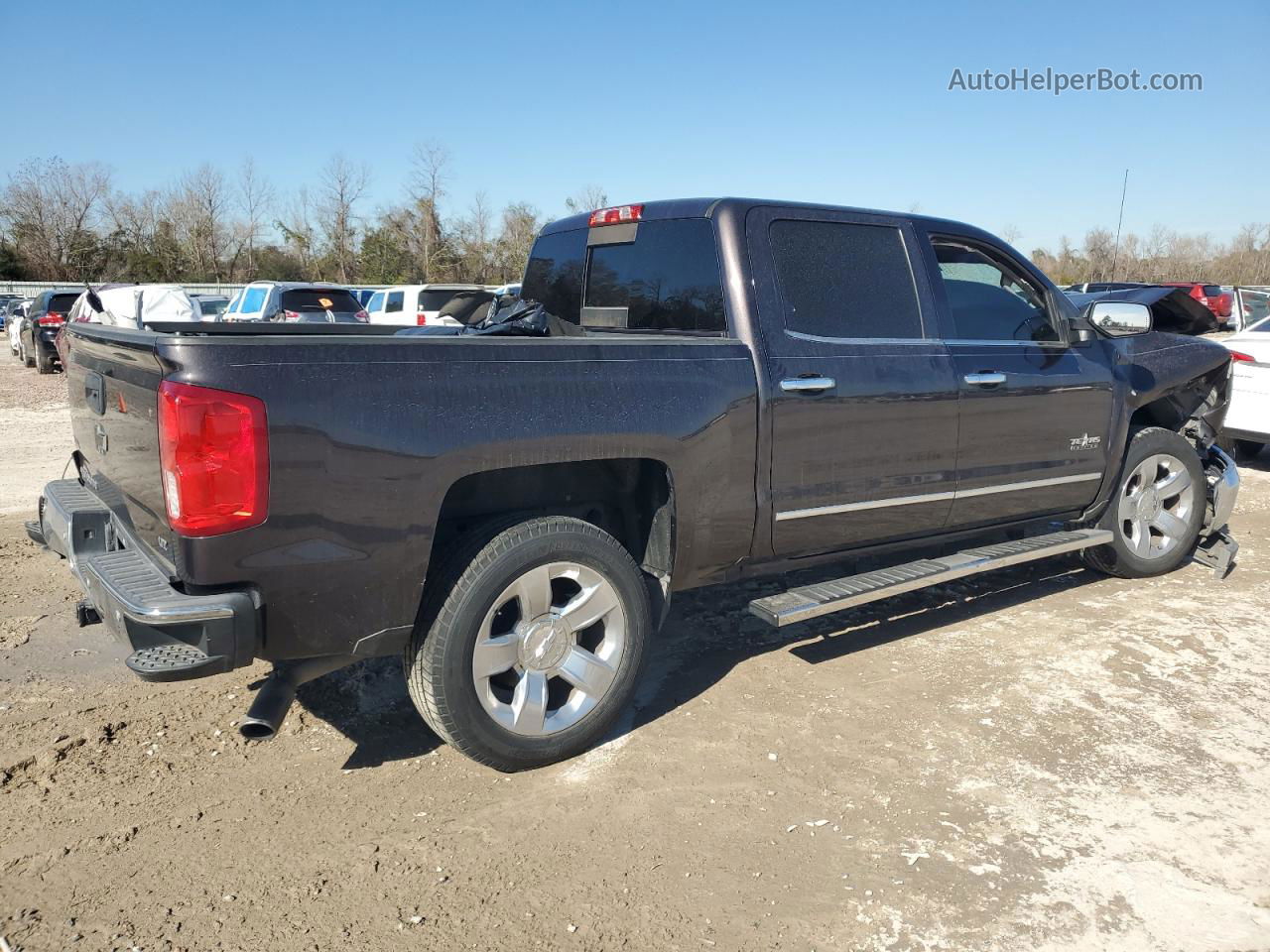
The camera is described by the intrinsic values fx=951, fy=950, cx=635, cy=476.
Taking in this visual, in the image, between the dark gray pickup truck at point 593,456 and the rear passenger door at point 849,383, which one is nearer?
the dark gray pickup truck at point 593,456

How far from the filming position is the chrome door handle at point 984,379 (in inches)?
173

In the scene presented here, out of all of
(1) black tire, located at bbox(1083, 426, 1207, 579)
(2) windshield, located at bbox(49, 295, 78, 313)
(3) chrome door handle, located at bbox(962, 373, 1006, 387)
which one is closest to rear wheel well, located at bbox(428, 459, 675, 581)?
(3) chrome door handle, located at bbox(962, 373, 1006, 387)

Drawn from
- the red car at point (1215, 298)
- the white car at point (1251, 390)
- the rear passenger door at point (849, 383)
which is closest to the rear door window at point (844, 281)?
the rear passenger door at point (849, 383)

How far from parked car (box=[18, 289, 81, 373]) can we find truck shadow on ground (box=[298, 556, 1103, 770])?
54.9ft

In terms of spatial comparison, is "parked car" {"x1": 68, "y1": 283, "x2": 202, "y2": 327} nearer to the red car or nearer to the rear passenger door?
the rear passenger door

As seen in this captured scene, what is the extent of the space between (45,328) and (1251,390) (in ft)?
63.7

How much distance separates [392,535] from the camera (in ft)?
9.67

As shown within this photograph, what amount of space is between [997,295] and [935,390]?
93 centimetres

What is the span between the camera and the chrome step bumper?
3.81m

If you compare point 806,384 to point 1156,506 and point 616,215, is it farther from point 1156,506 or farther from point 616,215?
point 1156,506

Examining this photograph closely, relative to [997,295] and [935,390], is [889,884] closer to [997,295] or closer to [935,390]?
[935,390]

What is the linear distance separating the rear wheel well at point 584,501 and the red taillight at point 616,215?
129 cm

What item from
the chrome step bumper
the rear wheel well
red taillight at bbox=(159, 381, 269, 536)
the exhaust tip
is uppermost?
red taillight at bbox=(159, 381, 269, 536)

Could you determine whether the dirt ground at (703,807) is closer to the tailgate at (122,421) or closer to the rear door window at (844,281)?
the tailgate at (122,421)
